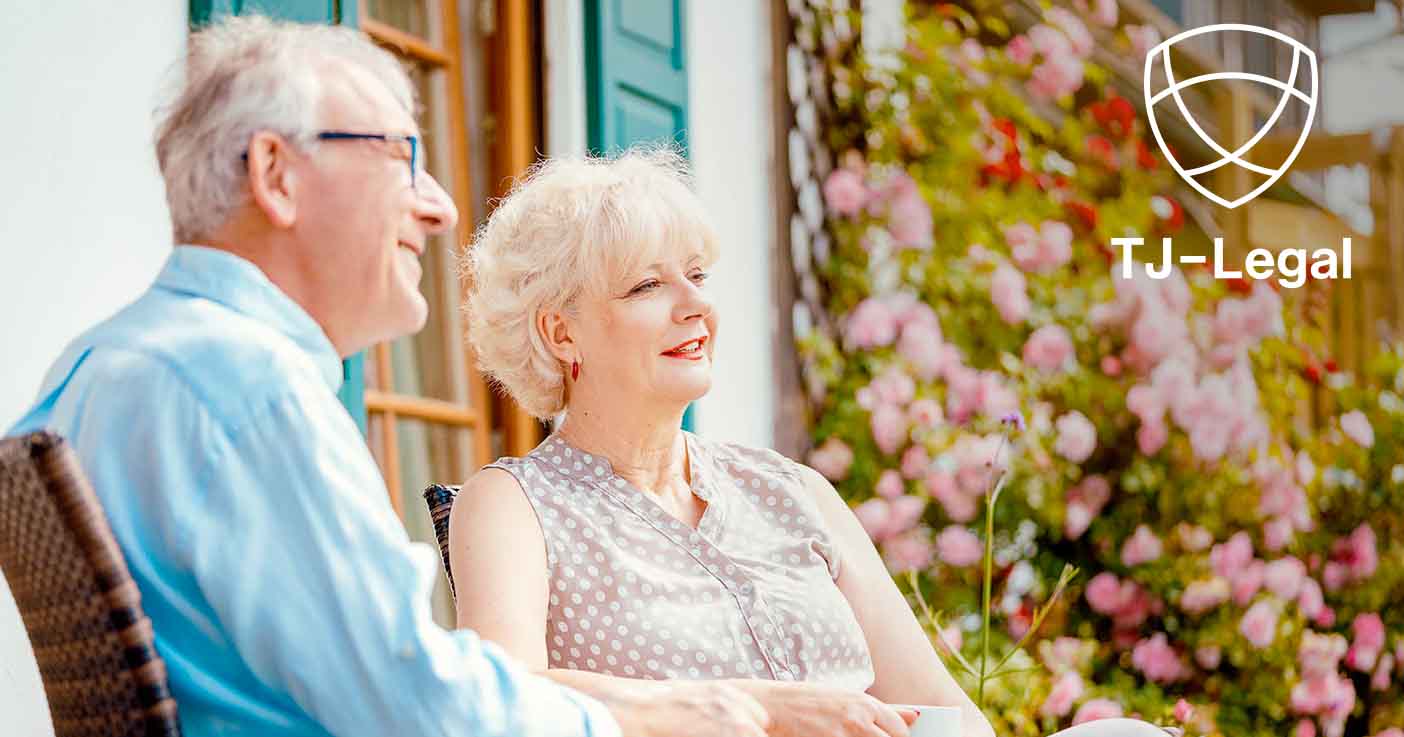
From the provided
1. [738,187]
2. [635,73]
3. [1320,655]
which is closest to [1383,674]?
[1320,655]

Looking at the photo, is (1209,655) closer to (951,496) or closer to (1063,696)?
(1063,696)

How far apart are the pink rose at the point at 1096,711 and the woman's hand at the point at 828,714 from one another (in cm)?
246

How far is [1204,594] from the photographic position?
494cm

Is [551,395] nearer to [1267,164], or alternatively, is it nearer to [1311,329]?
[1311,329]

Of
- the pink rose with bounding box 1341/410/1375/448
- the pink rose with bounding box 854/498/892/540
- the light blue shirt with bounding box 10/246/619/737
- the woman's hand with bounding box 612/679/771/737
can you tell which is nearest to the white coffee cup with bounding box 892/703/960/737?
the woman's hand with bounding box 612/679/771/737

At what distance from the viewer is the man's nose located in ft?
5.39

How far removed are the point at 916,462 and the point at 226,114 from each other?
3633 mm

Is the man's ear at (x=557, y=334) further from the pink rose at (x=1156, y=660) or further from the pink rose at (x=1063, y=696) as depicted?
the pink rose at (x=1156, y=660)

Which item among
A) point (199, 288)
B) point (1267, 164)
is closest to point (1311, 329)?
point (1267, 164)

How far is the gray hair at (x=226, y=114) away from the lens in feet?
5.05

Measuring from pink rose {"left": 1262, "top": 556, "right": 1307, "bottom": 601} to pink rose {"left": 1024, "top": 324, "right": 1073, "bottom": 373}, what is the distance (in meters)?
0.77

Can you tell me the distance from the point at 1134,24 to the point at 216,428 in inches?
193

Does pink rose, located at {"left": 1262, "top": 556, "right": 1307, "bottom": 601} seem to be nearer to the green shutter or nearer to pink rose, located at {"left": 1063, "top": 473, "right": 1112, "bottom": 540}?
pink rose, located at {"left": 1063, "top": 473, "right": 1112, "bottom": 540}

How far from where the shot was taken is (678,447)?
2539 millimetres
